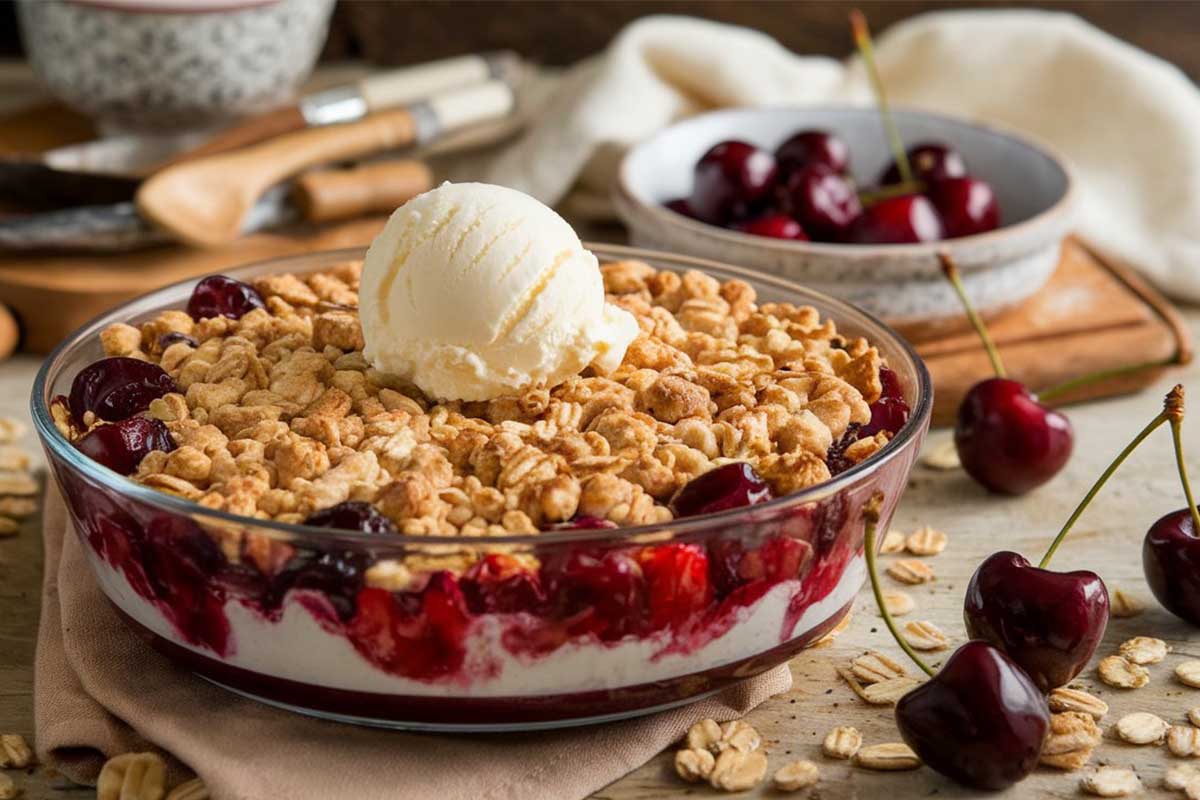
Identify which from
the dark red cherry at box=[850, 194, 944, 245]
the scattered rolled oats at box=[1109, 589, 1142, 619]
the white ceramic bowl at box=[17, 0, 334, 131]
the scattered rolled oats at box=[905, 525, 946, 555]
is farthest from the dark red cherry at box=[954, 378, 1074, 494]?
the white ceramic bowl at box=[17, 0, 334, 131]

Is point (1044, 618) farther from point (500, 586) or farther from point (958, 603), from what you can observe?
point (500, 586)

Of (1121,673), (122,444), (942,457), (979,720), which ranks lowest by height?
(942,457)

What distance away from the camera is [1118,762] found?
3.95 feet

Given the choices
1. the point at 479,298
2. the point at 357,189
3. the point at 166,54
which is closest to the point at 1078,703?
the point at 479,298

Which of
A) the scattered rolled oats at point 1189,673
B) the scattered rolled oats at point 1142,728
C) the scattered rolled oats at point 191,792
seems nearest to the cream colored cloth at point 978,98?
the scattered rolled oats at point 1189,673

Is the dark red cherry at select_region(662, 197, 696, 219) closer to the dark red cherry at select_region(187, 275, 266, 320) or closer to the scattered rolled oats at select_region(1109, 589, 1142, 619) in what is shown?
the dark red cherry at select_region(187, 275, 266, 320)

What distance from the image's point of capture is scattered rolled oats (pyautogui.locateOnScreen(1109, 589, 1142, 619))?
1.44 meters

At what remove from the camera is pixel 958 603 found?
4.80 feet

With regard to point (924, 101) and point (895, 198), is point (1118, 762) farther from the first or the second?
point (924, 101)

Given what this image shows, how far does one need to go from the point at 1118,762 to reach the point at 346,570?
64cm

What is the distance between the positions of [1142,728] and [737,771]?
35 cm

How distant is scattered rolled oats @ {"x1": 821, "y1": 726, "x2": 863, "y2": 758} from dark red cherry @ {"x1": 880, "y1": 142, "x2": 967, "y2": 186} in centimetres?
112

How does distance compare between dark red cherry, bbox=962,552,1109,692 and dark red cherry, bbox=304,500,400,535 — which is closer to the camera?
dark red cherry, bbox=304,500,400,535

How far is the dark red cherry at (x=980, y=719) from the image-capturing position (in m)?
1.12
